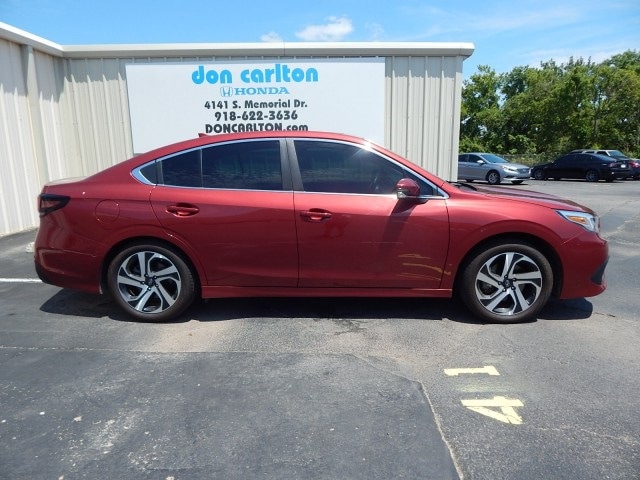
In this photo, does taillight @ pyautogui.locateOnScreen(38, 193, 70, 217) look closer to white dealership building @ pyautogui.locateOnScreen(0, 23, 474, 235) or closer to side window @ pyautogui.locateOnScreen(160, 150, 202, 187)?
side window @ pyautogui.locateOnScreen(160, 150, 202, 187)

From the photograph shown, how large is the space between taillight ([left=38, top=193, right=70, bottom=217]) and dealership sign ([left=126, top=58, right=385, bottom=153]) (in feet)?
14.7

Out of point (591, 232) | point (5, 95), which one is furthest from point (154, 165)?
point (5, 95)

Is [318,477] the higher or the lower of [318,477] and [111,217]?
the lower

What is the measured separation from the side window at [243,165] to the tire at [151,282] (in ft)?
2.42

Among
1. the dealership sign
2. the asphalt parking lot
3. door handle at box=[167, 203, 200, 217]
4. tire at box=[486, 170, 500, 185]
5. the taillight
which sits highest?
the dealership sign

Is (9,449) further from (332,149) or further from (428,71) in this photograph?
(428,71)

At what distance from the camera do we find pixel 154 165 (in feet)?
13.8

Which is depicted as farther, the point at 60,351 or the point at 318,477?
the point at 60,351

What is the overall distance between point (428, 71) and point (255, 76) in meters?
2.94

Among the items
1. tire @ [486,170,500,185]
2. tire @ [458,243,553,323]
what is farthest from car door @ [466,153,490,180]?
tire @ [458,243,553,323]

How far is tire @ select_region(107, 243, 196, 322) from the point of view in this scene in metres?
4.16

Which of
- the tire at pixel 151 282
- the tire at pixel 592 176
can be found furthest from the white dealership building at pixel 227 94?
the tire at pixel 592 176

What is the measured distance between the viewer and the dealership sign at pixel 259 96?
26.9 ft

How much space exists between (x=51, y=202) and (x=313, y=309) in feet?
8.21
